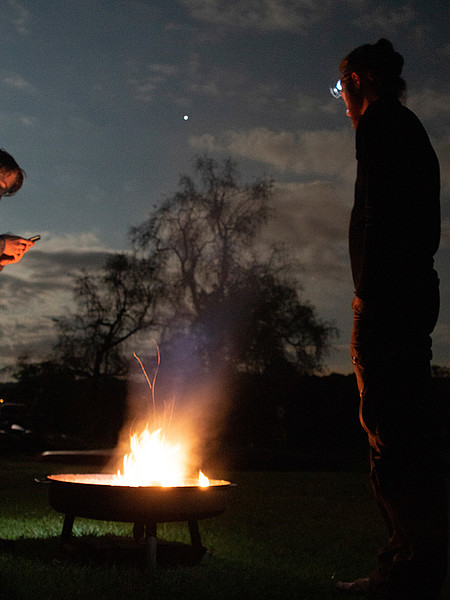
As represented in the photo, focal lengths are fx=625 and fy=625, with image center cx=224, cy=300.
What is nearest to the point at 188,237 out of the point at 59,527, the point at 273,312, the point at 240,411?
the point at 273,312

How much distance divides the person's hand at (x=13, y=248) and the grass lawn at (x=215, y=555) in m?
1.65

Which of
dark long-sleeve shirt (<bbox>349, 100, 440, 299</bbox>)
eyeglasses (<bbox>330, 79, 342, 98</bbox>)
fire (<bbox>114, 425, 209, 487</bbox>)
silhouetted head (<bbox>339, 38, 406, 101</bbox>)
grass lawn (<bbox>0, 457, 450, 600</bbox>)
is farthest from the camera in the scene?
fire (<bbox>114, 425, 209, 487</bbox>)

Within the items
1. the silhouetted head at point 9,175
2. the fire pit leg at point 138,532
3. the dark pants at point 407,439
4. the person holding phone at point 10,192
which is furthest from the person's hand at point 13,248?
the fire pit leg at point 138,532

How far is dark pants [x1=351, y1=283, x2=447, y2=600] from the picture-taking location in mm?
2121

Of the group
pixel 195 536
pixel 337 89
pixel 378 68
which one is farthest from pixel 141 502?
pixel 378 68

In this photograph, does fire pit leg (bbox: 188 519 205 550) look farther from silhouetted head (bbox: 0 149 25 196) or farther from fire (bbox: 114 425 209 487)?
silhouetted head (bbox: 0 149 25 196)

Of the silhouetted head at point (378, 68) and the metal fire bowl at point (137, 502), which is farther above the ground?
the silhouetted head at point (378, 68)

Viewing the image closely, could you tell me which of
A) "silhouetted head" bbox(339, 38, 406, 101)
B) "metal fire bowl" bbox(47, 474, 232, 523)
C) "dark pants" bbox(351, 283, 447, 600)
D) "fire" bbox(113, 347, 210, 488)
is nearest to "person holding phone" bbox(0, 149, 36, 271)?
"fire" bbox(113, 347, 210, 488)

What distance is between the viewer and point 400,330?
86.3 inches

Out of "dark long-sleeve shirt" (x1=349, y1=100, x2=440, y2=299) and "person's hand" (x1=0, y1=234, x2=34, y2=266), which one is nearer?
"dark long-sleeve shirt" (x1=349, y1=100, x2=440, y2=299)

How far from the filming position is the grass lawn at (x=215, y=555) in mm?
3127

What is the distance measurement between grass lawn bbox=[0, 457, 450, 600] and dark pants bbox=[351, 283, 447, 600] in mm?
1091

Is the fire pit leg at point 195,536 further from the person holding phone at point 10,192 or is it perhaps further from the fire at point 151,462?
the person holding phone at point 10,192

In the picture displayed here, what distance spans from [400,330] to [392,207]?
1.51 ft
